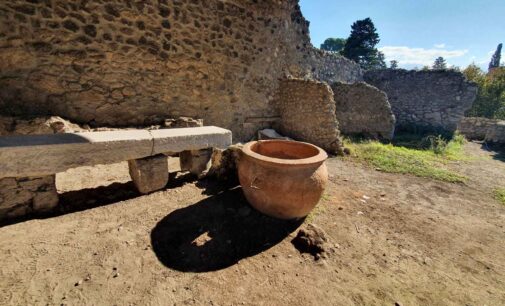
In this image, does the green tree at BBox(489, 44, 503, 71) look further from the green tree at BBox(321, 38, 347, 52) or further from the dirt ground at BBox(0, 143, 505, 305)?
the dirt ground at BBox(0, 143, 505, 305)

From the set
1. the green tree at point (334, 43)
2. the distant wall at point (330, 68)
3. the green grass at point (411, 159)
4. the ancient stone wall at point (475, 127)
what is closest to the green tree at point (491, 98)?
the ancient stone wall at point (475, 127)

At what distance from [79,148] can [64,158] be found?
0.15 metres

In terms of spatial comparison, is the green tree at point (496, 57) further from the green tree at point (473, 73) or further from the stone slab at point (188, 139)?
the stone slab at point (188, 139)

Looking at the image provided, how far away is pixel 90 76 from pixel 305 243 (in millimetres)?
4115

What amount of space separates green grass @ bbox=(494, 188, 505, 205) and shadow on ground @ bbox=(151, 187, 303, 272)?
3.83m

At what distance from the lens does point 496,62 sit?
33.5 m

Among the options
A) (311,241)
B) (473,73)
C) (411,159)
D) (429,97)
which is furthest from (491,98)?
(311,241)

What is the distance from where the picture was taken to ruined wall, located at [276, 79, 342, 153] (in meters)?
5.93

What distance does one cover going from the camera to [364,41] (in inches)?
990

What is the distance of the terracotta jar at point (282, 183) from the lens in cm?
247

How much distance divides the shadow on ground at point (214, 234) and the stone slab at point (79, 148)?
31.8 inches

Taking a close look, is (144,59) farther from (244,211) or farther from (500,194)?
(500,194)

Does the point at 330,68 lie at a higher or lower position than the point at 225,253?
higher

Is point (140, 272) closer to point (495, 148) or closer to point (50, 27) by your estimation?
point (50, 27)
